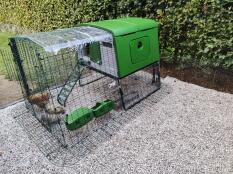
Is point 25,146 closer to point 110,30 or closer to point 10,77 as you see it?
point 110,30

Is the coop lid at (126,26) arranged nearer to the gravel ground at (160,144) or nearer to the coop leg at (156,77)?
the coop leg at (156,77)

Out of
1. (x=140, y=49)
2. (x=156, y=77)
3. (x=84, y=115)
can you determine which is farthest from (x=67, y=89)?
(x=156, y=77)

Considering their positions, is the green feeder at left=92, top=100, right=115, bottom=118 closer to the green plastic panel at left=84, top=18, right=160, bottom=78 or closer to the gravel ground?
the gravel ground

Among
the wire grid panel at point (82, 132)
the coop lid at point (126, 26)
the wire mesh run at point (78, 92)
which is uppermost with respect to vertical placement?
the coop lid at point (126, 26)

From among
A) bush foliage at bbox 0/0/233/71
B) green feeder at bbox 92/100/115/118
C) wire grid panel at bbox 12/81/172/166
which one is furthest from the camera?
bush foliage at bbox 0/0/233/71

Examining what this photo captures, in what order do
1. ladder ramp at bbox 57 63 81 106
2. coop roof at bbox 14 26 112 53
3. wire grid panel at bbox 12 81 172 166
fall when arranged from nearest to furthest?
coop roof at bbox 14 26 112 53
wire grid panel at bbox 12 81 172 166
ladder ramp at bbox 57 63 81 106

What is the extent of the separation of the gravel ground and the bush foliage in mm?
1117

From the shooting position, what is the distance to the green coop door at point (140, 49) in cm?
534

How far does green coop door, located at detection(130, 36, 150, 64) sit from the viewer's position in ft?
17.5

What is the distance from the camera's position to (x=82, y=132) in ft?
16.3

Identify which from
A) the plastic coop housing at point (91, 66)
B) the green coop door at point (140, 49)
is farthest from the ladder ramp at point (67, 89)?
the green coop door at point (140, 49)

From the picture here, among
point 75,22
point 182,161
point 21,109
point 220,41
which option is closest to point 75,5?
point 75,22

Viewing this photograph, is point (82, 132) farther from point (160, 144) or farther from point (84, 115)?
point (160, 144)

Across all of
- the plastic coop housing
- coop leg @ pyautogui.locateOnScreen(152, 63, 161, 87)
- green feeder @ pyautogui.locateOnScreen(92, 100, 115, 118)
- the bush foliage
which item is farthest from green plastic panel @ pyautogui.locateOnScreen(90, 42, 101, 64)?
the bush foliage
